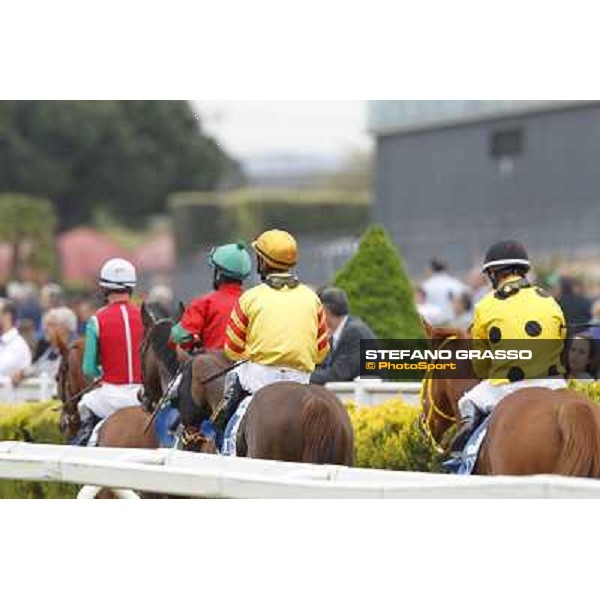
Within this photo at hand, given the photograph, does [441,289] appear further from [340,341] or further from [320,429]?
[320,429]

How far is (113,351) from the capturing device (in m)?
11.8

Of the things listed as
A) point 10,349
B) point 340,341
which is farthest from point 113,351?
point 10,349

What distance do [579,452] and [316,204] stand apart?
120 ft

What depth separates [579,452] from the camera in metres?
8.94

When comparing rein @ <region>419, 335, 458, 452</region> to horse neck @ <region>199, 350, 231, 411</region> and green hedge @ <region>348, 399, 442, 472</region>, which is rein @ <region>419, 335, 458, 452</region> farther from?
green hedge @ <region>348, 399, 442, 472</region>

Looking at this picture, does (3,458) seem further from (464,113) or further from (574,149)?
(464,113)

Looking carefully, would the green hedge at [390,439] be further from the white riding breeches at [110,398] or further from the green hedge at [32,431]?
the green hedge at [32,431]

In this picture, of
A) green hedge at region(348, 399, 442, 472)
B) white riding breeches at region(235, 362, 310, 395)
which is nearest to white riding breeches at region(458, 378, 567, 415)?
white riding breeches at region(235, 362, 310, 395)

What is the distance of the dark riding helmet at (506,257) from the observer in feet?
32.0

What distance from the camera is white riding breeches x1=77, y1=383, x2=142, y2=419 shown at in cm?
1187

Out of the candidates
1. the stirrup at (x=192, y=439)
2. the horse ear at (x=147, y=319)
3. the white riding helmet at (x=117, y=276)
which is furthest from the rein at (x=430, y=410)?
the white riding helmet at (x=117, y=276)

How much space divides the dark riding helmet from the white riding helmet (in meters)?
3.01

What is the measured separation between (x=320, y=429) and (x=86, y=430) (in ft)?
9.18

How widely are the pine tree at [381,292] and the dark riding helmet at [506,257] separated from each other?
558 cm
